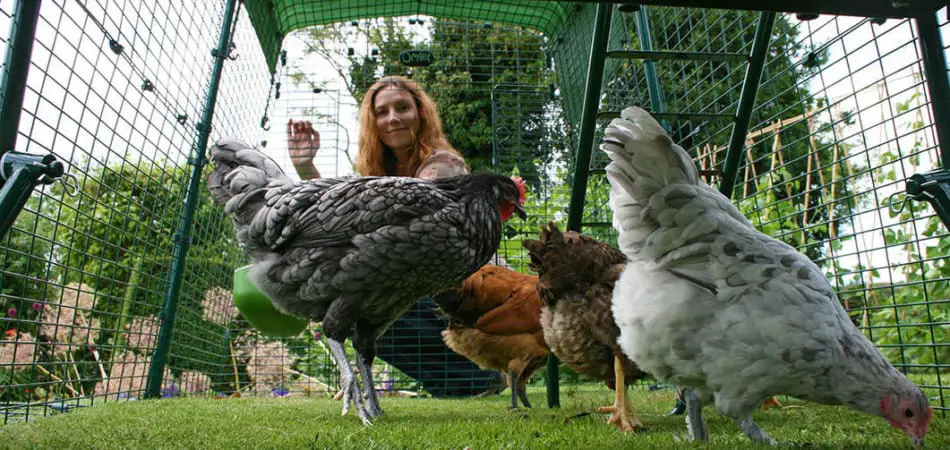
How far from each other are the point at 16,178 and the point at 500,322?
2681 mm

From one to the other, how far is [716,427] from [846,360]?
2.60 ft

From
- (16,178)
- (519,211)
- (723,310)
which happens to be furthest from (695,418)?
(16,178)

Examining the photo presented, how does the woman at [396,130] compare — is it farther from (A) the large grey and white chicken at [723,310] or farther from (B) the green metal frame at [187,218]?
(A) the large grey and white chicken at [723,310]

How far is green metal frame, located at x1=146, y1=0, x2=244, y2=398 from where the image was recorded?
372 centimetres

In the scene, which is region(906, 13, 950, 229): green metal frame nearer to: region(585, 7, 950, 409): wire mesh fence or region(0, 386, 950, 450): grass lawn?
region(585, 7, 950, 409): wire mesh fence

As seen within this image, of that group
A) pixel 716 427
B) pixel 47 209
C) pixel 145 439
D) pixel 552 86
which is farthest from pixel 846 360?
pixel 47 209

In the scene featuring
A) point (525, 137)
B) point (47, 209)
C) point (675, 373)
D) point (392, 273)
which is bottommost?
point (675, 373)

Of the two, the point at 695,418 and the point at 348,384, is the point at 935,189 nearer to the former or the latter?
the point at 695,418

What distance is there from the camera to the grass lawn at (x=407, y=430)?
1.66 metres

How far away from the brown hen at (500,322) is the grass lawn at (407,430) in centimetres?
80

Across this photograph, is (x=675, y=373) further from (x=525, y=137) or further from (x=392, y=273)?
(x=525, y=137)

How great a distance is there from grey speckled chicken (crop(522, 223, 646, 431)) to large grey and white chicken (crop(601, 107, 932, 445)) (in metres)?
0.61

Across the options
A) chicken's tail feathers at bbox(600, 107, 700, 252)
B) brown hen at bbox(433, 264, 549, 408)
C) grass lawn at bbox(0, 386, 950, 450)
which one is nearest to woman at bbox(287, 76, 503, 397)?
brown hen at bbox(433, 264, 549, 408)

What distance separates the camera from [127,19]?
265cm
